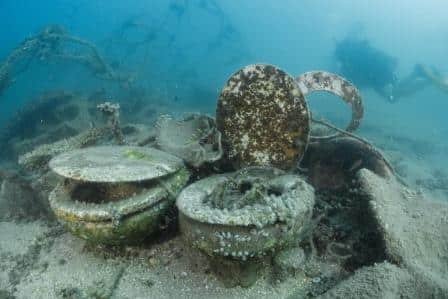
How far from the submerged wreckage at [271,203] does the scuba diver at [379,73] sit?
56.0 ft

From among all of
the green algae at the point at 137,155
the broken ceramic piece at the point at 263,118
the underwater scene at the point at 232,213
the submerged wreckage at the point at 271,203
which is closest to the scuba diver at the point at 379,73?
the underwater scene at the point at 232,213

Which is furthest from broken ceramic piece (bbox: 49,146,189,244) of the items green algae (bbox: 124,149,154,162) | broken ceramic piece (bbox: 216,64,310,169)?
broken ceramic piece (bbox: 216,64,310,169)

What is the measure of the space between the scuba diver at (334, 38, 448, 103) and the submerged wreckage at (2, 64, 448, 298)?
1706 cm

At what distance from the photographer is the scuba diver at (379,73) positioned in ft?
64.1

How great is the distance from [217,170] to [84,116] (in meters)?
9.06

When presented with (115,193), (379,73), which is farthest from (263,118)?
(379,73)

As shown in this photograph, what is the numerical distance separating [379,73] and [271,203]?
1934cm

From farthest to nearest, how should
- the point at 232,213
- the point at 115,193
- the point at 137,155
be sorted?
the point at 137,155
the point at 115,193
the point at 232,213

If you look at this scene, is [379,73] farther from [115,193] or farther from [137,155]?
[115,193]

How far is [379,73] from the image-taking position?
19797 millimetres

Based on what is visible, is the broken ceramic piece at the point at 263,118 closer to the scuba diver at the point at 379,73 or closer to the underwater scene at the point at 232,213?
the underwater scene at the point at 232,213

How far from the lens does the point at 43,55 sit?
38.4 feet

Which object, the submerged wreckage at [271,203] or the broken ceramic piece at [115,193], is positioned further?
the broken ceramic piece at [115,193]

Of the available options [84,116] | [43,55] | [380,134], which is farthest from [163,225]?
[380,134]
